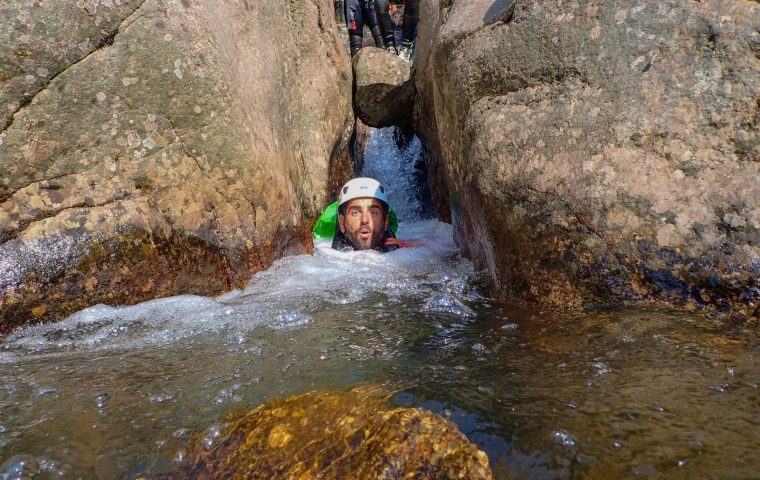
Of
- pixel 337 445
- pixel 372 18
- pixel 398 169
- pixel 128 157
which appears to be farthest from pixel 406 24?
pixel 337 445

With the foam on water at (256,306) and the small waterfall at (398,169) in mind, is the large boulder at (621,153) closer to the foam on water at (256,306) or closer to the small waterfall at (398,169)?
the foam on water at (256,306)

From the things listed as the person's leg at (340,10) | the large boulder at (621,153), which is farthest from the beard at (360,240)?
the person's leg at (340,10)

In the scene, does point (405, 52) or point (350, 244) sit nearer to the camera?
point (350, 244)

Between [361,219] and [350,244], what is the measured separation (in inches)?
12.5

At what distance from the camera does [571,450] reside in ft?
5.01

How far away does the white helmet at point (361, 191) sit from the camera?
6.45 meters

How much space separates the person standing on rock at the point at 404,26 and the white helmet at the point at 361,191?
4.92 metres

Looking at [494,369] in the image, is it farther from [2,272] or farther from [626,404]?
[2,272]

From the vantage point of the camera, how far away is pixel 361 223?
20.9ft

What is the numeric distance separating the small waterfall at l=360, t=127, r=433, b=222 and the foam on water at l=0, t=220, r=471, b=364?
3092mm

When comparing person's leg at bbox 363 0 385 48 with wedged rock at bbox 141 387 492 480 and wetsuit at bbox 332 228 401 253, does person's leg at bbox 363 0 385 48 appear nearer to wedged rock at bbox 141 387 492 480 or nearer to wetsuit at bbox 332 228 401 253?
wetsuit at bbox 332 228 401 253

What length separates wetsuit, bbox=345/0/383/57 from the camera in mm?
9945

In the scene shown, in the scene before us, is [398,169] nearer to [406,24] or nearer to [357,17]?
[357,17]

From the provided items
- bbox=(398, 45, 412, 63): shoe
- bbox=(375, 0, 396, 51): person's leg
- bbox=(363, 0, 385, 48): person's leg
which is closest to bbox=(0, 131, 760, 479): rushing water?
bbox=(363, 0, 385, 48): person's leg
